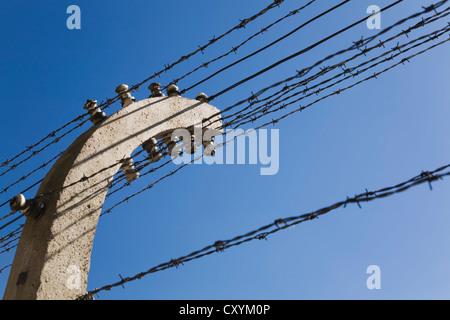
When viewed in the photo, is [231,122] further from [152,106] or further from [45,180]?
[45,180]

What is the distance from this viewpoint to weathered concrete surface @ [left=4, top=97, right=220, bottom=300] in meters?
4.32

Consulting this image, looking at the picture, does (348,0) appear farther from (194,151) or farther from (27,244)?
(27,244)

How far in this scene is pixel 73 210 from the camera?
4.77 m

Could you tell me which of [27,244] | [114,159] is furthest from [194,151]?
[27,244]

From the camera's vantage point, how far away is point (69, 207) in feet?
15.6

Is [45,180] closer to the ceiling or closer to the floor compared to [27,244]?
closer to the ceiling

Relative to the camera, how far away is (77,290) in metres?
4.45

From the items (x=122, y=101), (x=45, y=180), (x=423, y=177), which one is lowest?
(x=423, y=177)

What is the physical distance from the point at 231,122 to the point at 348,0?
1828mm

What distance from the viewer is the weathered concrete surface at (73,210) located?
4324 mm
